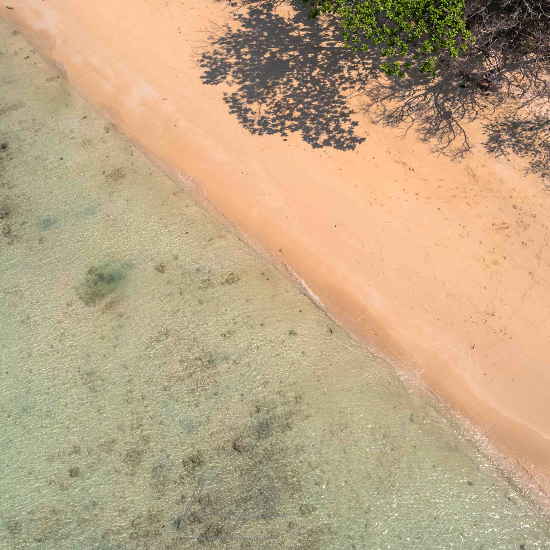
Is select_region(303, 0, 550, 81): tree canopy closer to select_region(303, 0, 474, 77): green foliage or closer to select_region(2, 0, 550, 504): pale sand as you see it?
select_region(303, 0, 474, 77): green foliage

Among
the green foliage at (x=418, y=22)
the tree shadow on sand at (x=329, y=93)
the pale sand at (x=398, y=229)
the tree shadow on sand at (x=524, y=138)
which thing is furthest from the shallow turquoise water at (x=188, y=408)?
the tree shadow on sand at (x=524, y=138)

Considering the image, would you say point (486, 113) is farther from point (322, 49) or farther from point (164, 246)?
point (164, 246)

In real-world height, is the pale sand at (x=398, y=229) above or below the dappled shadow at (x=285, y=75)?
below

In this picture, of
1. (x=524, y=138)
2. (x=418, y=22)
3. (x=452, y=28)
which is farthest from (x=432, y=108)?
(x=524, y=138)

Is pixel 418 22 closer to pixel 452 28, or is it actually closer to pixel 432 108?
pixel 452 28

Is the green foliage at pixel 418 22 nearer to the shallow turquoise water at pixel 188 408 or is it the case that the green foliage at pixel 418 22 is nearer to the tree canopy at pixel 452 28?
the tree canopy at pixel 452 28

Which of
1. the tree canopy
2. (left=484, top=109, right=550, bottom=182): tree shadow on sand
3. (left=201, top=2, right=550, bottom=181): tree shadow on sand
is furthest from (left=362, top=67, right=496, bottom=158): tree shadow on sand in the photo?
the tree canopy
